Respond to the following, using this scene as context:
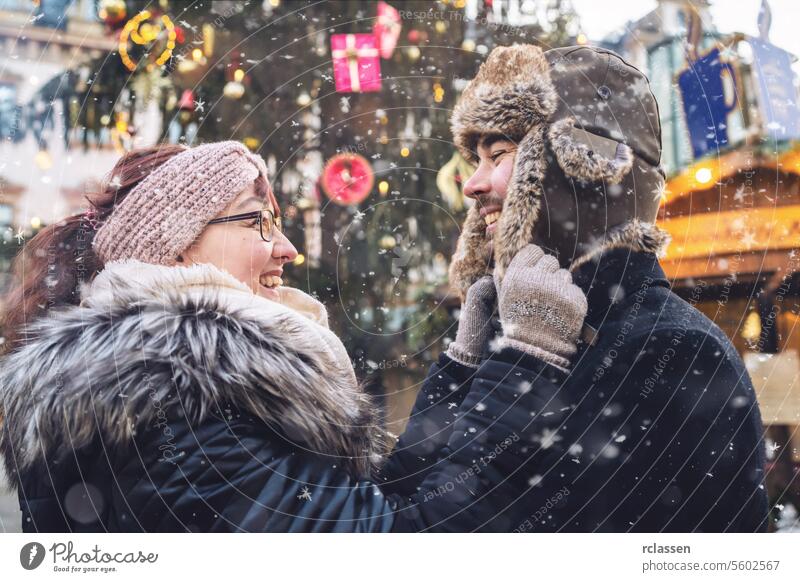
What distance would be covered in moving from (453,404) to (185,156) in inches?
26.0

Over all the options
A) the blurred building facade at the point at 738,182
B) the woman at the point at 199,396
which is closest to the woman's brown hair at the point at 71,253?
the woman at the point at 199,396

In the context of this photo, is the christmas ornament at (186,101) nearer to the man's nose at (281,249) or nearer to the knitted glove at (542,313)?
the man's nose at (281,249)

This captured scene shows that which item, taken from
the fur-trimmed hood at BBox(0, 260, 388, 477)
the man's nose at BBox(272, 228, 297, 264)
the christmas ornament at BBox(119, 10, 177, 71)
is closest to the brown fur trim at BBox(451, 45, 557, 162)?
Answer: the man's nose at BBox(272, 228, 297, 264)

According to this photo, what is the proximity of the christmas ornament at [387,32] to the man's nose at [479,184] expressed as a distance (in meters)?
0.39

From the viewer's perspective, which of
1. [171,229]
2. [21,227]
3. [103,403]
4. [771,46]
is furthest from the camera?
[771,46]

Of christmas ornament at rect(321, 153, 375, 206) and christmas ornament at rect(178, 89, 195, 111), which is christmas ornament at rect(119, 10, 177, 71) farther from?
christmas ornament at rect(321, 153, 375, 206)

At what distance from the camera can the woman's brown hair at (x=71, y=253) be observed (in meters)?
1.18

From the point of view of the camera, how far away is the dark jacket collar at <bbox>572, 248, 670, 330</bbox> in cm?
118

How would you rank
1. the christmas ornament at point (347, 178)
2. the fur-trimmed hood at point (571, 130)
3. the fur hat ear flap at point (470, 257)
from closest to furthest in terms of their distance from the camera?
the fur-trimmed hood at point (571, 130) → the fur hat ear flap at point (470, 257) → the christmas ornament at point (347, 178)

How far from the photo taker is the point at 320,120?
1.54m

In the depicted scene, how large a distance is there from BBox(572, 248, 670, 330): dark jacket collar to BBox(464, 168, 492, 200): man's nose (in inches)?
9.4

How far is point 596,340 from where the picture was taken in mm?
1182
